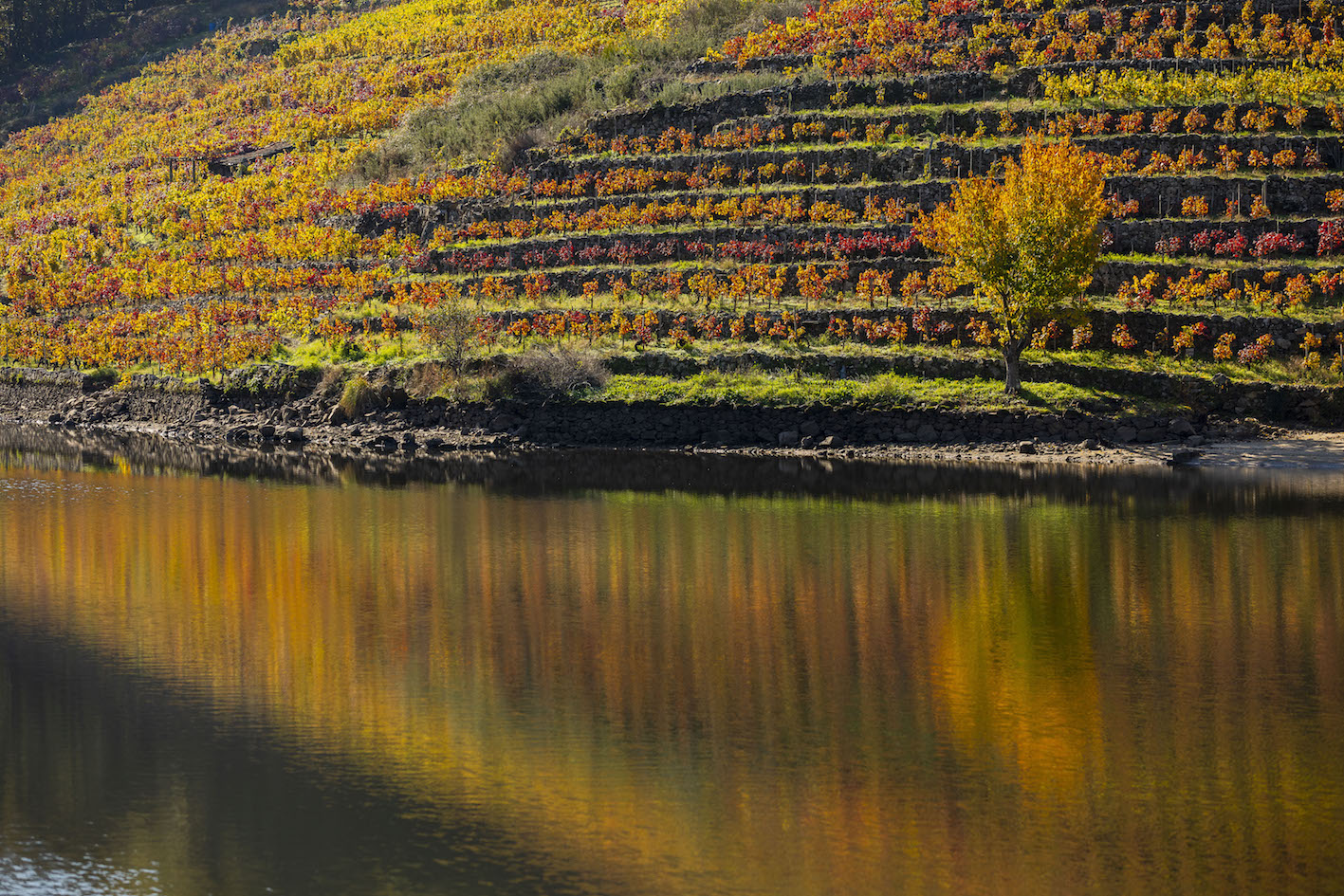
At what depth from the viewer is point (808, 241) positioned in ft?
211

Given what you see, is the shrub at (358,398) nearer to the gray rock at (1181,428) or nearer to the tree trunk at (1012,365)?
the tree trunk at (1012,365)

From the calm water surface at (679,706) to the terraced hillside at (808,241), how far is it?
18162mm

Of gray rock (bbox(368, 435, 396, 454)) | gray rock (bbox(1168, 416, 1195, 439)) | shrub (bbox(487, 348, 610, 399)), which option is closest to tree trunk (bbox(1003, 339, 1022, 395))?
gray rock (bbox(1168, 416, 1195, 439))

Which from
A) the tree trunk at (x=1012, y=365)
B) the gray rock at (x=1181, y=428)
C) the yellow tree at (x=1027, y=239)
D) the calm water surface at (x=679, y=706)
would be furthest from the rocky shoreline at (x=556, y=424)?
the calm water surface at (x=679, y=706)

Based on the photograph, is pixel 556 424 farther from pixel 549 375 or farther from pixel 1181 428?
pixel 1181 428

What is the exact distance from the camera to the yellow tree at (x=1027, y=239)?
54.0 m

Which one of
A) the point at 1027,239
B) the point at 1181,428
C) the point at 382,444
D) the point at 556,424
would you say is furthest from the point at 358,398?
the point at 1181,428

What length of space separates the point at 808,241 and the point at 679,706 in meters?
44.3

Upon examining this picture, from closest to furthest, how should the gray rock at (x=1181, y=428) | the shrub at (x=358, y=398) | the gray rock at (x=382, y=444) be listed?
the gray rock at (x=1181, y=428), the gray rock at (x=382, y=444), the shrub at (x=358, y=398)

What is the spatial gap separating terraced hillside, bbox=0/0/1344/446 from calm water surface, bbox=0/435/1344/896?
59.6ft

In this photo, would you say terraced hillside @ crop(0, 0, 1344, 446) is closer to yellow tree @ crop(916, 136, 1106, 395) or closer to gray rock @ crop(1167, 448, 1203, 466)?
yellow tree @ crop(916, 136, 1106, 395)

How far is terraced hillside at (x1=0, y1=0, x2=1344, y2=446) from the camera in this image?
2231 inches

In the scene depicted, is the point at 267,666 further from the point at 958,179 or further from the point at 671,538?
the point at 958,179

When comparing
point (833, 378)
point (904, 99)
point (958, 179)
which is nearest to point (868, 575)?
point (833, 378)
